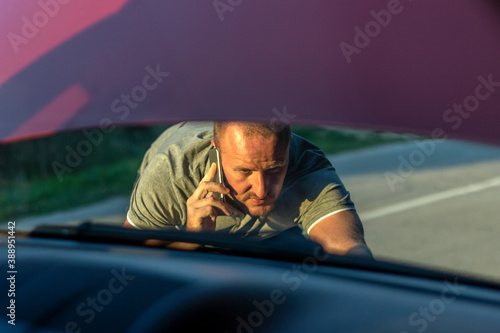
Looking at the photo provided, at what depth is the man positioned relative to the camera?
6.20 ft

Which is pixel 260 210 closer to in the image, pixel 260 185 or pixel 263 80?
pixel 260 185

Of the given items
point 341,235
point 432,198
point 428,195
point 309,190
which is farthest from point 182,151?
point 428,195

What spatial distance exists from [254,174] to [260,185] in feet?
0.11

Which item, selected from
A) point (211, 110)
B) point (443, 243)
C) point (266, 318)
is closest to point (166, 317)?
point (266, 318)

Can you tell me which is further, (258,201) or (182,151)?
(182,151)

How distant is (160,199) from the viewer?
1996mm

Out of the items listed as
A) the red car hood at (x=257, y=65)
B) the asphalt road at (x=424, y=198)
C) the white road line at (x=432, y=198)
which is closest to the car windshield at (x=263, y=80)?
the red car hood at (x=257, y=65)

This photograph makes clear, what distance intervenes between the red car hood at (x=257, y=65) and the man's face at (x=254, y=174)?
0.47 m

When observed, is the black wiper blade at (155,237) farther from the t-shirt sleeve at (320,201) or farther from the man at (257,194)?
the t-shirt sleeve at (320,201)

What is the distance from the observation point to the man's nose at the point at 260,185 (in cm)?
193

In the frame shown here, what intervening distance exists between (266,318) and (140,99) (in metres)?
0.49

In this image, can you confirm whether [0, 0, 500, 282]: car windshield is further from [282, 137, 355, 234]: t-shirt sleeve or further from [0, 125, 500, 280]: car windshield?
[0, 125, 500, 280]: car windshield

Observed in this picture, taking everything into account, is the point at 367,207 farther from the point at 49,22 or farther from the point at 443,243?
the point at 49,22

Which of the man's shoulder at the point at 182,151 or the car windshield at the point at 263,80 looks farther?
the man's shoulder at the point at 182,151
